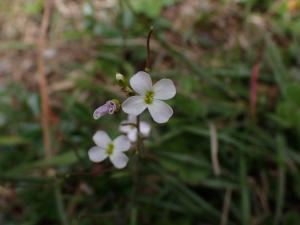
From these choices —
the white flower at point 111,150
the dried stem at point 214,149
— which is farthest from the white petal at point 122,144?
the dried stem at point 214,149

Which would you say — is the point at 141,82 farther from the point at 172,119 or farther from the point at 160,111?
the point at 172,119

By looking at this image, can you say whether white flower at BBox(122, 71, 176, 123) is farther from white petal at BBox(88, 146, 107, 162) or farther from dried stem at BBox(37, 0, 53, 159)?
dried stem at BBox(37, 0, 53, 159)


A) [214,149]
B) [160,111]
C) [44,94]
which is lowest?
[214,149]

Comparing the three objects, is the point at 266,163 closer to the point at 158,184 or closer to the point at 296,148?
the point at 296,148

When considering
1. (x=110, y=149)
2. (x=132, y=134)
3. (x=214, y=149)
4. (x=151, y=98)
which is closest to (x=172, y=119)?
(x=214, y=149)

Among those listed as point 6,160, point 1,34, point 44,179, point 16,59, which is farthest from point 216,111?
point 1,34

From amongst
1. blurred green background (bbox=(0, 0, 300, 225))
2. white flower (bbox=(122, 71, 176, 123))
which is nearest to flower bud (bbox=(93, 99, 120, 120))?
white flower (bbox=(122, 71, 176, 123))
